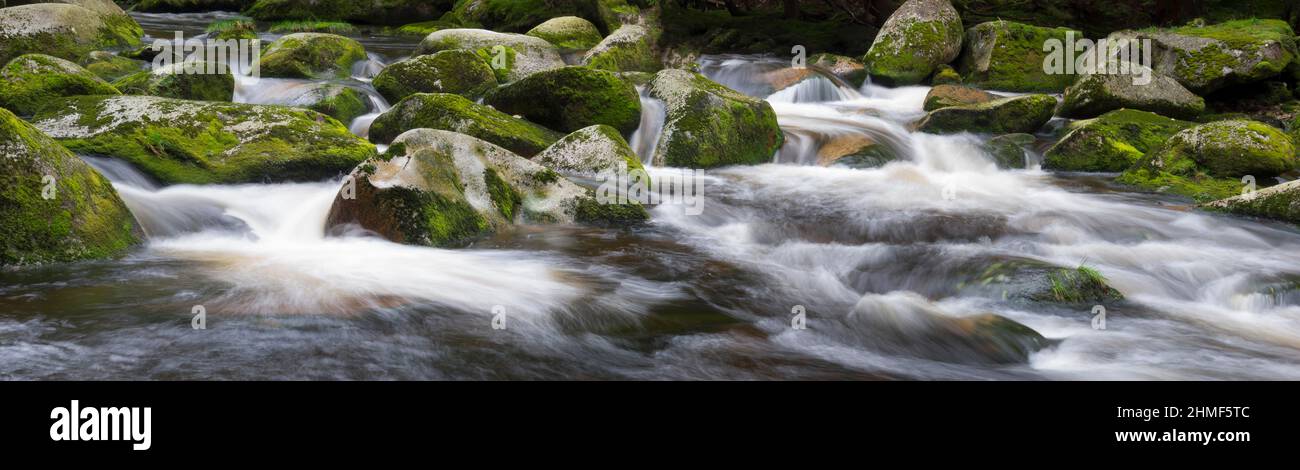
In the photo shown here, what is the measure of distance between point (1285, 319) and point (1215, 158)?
182 inches

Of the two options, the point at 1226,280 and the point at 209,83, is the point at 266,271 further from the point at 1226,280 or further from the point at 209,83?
the point at 1226,280

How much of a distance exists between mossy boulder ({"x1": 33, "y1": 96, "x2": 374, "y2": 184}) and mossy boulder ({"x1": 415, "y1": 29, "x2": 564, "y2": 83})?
530 centimetres

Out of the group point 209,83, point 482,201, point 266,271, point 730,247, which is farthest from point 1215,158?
point 209,83

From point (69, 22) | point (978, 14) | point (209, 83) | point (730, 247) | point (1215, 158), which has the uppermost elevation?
point (978, 14)

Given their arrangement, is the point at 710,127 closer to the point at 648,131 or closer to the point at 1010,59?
the point at 648,131

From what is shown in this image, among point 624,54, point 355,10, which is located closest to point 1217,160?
point 624,54

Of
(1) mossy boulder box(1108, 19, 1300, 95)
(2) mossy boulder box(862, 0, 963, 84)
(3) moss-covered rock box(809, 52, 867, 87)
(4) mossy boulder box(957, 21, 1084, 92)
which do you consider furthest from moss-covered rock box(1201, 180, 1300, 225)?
(3) moss-covered rock box(809, 52, 867, 87)

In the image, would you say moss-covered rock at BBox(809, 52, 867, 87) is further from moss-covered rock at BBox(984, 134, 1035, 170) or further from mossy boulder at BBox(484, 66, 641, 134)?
mossy boulder at BBox(484, 66, 641, 134)

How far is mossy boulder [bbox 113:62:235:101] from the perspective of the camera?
10586 mm

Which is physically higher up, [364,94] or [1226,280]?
[364,94]

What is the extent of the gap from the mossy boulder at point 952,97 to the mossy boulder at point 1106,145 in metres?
2.38

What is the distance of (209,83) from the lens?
10.9m

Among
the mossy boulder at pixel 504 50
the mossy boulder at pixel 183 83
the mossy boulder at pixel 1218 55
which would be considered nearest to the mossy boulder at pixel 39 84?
the mossy boulder at pixel 183 83

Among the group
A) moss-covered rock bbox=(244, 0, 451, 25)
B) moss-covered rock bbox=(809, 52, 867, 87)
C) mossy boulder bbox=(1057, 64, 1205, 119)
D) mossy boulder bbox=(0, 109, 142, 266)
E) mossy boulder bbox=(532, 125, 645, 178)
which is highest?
moss-covered rock bbox=(244, 0, 451, 25)
